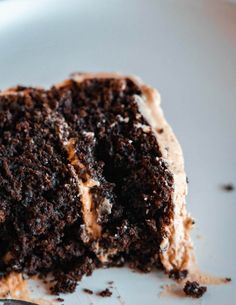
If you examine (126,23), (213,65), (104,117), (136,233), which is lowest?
(136,233)

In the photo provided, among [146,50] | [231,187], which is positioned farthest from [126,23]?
[231,187]

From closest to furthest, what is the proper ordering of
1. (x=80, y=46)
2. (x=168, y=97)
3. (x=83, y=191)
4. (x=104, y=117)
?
(x=83, y=191) → (x=104, y=117) → (x=168, y=97) → (x=80, y=46)

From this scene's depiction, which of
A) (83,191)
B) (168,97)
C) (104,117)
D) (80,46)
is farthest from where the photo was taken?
(80,46)

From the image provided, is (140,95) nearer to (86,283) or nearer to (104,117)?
(104,117)

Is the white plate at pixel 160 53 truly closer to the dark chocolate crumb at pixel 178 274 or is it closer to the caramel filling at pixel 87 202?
the dark chocolate crumb at pixel 178 274

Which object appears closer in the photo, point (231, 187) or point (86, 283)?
point (86, 283)

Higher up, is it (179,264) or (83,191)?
(83,191)

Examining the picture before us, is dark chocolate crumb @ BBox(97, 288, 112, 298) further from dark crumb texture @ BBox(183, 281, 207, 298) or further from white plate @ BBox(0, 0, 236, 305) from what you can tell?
white plate @ BBox(0, 0, 236, 305)
